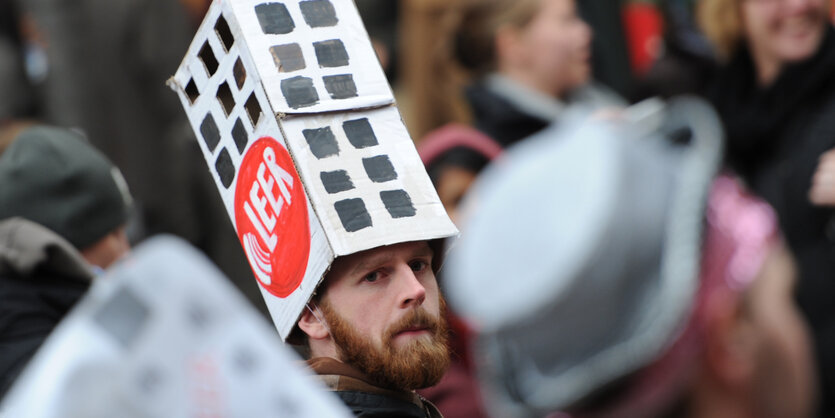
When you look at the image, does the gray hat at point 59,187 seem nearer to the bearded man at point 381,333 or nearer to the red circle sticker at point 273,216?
the red circle sticker at point 273,216

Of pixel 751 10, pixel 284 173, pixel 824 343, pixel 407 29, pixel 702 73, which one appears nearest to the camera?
pixel 284 173

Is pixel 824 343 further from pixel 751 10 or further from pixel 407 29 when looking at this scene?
pixel 407 29

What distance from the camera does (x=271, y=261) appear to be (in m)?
2.91

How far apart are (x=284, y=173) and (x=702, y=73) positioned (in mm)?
3331

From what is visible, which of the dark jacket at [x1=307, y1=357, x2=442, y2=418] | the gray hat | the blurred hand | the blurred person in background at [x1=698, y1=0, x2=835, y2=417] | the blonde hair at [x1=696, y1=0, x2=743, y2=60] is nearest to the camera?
the dark jacket at [x1=307, y1=357, x2=442, y2=418]

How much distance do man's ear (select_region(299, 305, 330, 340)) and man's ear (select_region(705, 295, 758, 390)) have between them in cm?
112

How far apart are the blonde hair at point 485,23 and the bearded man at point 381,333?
6.97 feet

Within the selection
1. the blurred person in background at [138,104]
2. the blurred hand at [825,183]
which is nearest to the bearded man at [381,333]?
the blurred hand at [825,183]

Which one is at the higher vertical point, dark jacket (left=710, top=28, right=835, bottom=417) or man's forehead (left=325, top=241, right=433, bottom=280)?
man's forehead (left=325, top=241, right=433, bottom=280)

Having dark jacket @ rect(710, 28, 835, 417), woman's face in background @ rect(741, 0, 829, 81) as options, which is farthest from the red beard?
woman's face in background @ rect(741, 0, 829, 81)

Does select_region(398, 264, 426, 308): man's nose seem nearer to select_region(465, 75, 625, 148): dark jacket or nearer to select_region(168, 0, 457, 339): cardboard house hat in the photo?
select_region(168, 0, 457, 339): cardboard house hat

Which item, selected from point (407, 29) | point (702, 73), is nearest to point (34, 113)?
point (407, 29)

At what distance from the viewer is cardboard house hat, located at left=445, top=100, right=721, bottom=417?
69.9 inches

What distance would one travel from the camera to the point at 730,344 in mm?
1922
